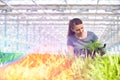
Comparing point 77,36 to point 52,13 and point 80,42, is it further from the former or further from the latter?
point 52,13

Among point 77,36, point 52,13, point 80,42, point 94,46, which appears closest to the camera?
point 94,46

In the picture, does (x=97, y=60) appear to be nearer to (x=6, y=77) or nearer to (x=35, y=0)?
(x=6, y=77)

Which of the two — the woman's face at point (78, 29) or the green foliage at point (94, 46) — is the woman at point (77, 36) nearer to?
the woman's face at point (78, 29)

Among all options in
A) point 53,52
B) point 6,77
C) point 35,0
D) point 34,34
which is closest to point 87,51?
point 53,52

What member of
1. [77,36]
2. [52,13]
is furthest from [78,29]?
[52,13]

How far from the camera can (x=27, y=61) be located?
4.85 ft

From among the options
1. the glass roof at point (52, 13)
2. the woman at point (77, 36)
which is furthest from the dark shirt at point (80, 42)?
the glass roof at point (52, 13)

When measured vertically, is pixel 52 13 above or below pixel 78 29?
below

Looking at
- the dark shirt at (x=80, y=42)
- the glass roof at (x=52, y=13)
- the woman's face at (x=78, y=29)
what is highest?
the woman's face at (x=78, y=29)

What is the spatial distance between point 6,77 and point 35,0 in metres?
8.80

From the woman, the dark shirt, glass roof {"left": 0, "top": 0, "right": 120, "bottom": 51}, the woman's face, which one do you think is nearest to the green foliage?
the dark shirt

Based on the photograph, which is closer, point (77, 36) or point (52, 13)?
point (77, 36)

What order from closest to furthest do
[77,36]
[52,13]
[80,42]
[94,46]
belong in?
[94,46] → [80,42] → [77,36] → [52,13]

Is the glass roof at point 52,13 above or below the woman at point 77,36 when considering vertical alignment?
below
